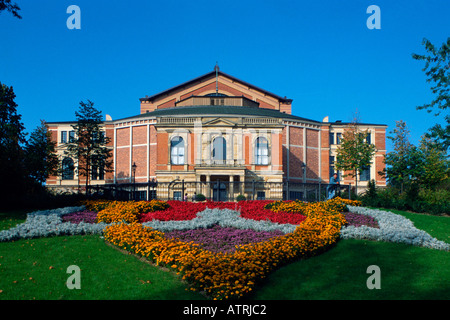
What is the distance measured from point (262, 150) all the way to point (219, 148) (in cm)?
446

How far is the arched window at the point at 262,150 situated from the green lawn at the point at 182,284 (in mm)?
28781

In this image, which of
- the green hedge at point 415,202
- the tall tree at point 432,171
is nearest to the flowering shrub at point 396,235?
the green hedge at point 415,202

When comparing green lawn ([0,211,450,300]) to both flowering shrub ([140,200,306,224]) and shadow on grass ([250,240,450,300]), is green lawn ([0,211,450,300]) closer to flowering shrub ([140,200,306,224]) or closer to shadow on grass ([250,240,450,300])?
shadow on grass ([250,240,450,300])

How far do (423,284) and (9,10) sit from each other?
2112 cm

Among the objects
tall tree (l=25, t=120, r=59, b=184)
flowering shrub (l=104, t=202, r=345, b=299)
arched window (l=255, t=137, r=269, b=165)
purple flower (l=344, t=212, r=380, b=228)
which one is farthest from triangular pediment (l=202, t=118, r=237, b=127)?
flowering shrub (l=104, t=202, r=345, b=299)

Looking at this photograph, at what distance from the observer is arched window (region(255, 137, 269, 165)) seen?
4291 cm

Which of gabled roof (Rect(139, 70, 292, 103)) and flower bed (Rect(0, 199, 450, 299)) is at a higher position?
gabled roof (Rect(139, 70, 292, 103))

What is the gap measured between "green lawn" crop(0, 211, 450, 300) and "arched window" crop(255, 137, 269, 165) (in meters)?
28.8

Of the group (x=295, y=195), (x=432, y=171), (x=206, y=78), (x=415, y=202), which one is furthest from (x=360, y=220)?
(x=206, y=78)

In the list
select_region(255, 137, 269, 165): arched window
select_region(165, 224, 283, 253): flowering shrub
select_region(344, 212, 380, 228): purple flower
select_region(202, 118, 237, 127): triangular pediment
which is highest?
select_region(202, 118, 237, 127): triangular pediment

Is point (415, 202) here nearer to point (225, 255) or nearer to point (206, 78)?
point (225, 255)

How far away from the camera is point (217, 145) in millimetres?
42375

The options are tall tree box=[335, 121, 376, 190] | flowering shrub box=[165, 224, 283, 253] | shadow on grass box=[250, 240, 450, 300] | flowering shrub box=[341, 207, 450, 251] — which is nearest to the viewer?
shadow on grass box=[250, 240, 450, 300]
